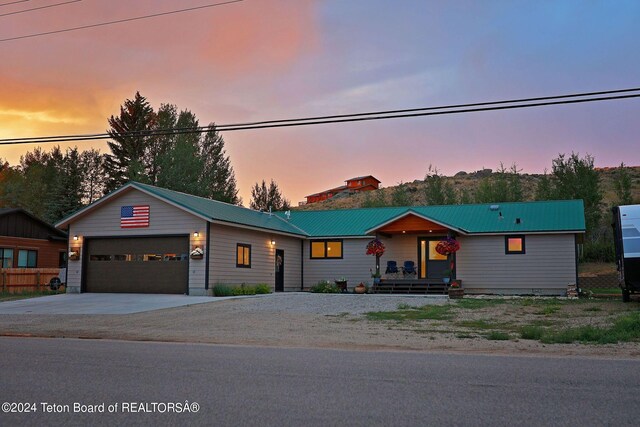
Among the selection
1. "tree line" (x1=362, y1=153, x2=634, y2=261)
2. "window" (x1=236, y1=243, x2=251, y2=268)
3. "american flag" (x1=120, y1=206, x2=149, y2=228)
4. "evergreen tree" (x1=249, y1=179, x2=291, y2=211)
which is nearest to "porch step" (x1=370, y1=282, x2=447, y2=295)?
"window" (x1=236, y1=243, x2=251, y2=268)

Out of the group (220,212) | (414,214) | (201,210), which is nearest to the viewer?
(201,210)

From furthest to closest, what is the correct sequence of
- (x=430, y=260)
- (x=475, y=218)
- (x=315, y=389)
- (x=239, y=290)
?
(x=475, y=218)
(x=430, y=260)
(x=239, y=290)
(x=315, y=389)

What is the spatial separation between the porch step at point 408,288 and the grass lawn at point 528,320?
5622mm

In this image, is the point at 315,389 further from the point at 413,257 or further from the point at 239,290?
the point at 413,257

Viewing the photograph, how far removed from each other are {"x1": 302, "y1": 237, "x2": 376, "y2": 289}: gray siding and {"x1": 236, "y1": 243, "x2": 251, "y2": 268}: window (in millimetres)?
5196

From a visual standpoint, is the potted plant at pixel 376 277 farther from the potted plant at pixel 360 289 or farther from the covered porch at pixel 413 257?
the potted plant at pixel 360 289

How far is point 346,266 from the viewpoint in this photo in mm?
30375

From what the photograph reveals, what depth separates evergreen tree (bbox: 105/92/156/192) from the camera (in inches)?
2078

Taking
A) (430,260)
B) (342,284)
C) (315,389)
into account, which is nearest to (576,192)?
(430,260)

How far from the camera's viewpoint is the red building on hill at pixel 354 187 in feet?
318

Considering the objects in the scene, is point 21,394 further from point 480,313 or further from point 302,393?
point 480,313

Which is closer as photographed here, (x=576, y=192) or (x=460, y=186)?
(x=576, y=192)

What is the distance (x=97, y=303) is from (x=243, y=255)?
6.97 m

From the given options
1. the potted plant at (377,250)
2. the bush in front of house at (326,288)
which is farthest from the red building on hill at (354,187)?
the bush in front of house at (326,288)
